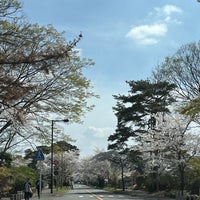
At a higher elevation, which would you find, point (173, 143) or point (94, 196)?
point (173, 143)

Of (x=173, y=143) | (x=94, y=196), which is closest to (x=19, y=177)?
(x=94, y=196)

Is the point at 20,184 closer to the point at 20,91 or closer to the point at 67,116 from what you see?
the point at 67,116

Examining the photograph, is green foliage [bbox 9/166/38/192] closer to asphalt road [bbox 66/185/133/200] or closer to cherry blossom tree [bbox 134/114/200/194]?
asphalt road [bbox 66/185/133/200]

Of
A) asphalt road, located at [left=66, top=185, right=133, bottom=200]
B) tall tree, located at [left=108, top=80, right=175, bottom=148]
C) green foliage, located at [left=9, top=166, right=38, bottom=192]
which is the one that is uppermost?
tall tree, located at [left=108, top=80, right=175, bottom=148]

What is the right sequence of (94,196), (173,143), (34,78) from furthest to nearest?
(94,196)
(173,143)
(34,78)

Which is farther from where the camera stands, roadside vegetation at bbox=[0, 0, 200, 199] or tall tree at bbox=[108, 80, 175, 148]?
tall tree at bbox=[108, 80, 175, 148]

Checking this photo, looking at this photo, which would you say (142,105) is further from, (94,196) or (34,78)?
(34,78)

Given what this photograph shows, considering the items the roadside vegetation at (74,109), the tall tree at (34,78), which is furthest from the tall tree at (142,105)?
the tall tree at (34,78)

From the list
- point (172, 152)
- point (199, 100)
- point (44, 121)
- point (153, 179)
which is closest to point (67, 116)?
point (44, 121)

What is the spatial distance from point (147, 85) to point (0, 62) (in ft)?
148

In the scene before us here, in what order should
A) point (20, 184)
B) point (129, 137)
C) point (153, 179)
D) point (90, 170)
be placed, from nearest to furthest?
point (20, 184) → point (153, 179) → point (129, 137) → point (90, 170)

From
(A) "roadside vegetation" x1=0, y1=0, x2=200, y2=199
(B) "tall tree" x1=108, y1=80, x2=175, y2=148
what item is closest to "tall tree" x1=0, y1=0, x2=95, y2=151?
(A) "roadside vegetation" x1=0, y1=0, x2=200, y2=199

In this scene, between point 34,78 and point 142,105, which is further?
point 142,105

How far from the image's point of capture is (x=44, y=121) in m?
25.0
